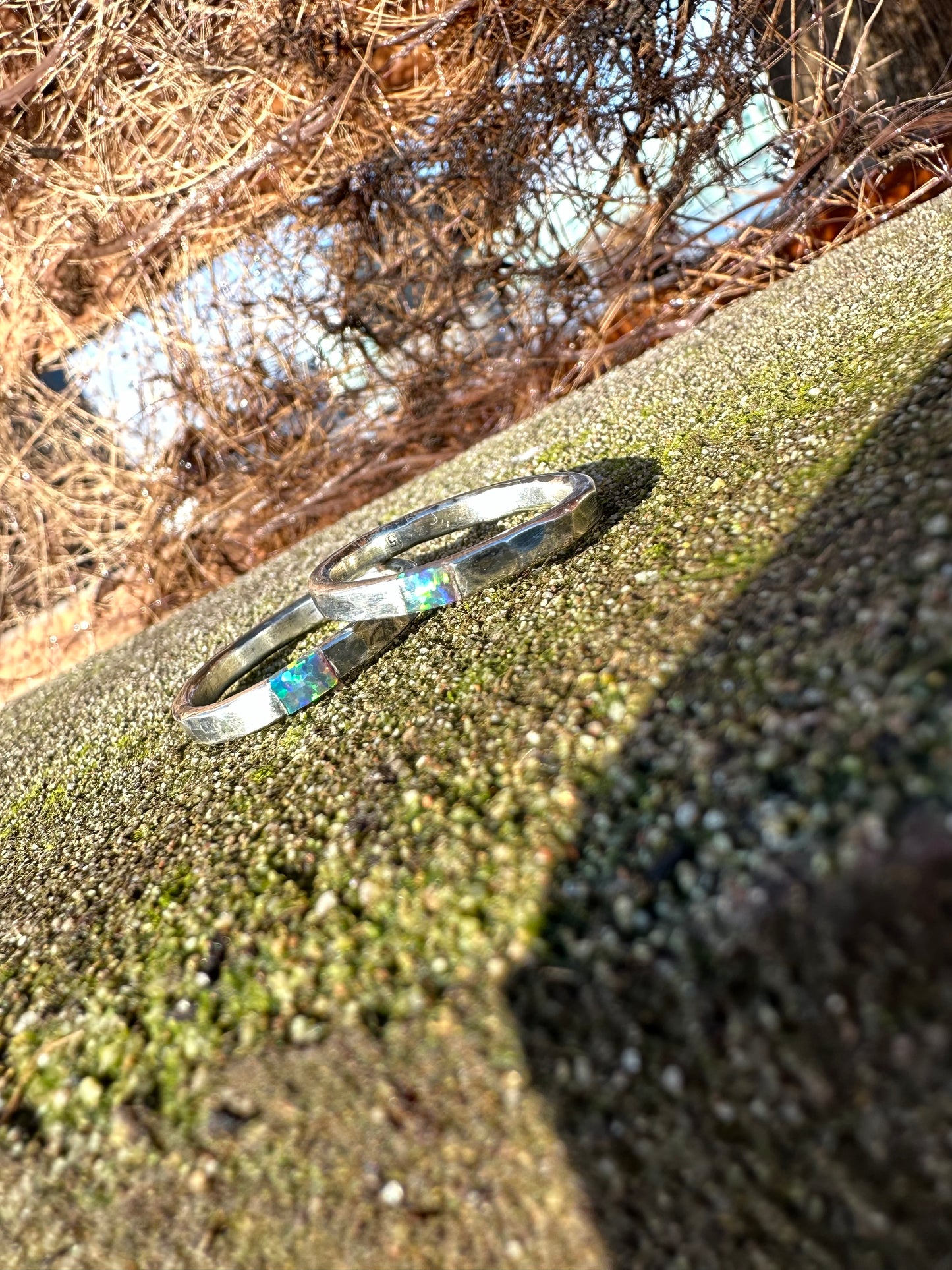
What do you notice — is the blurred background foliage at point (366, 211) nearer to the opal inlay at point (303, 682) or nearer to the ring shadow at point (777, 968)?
the opal inlay at point (303, 682)

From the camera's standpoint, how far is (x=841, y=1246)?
1.03ft

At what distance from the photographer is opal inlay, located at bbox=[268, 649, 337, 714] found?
0.74 meters

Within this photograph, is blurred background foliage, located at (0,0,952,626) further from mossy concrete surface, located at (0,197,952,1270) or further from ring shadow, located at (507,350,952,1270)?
ring shadow, located at (507,350,952,1270)

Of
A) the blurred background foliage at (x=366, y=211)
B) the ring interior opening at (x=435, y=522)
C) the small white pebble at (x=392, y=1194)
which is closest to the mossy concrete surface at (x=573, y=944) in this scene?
the small white pebble at (x=392, y=1194)

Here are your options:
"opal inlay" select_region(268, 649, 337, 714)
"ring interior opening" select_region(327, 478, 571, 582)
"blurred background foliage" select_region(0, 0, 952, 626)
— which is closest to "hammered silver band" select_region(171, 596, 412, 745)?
"opal inlay" select_region(268, 649, 337, 714)

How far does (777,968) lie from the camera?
13.7 inches

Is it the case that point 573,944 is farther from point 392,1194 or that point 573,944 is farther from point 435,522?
point 435,522

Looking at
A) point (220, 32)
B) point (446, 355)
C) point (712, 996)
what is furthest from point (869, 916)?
point (220, 32)

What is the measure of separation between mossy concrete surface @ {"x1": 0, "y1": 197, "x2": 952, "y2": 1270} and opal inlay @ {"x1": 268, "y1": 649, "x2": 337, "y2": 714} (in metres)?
0.02

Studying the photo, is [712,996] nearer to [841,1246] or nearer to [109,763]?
[841,1246]

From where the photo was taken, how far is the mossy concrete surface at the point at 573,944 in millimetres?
334

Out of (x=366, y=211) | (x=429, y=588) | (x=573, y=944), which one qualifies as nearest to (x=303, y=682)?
(x=429, y=588)

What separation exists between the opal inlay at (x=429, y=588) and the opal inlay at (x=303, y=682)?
9 cm

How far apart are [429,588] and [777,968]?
0.42m
